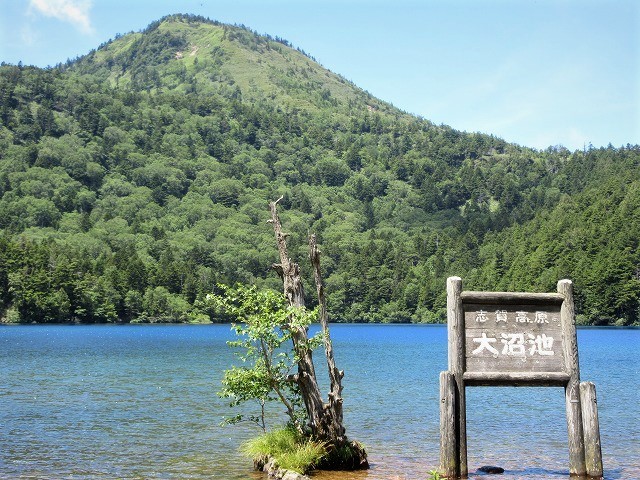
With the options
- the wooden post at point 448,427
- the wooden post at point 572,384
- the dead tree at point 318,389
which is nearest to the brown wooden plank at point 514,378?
the wooden post at point 572,384

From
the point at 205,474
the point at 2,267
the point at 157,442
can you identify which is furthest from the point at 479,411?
the point at 2,267

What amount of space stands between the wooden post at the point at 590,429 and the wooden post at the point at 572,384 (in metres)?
0.10

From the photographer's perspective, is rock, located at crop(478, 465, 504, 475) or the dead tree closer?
the dead tree

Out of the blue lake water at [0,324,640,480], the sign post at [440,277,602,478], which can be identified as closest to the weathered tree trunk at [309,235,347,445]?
the blue lake water at [0,324,640,480]

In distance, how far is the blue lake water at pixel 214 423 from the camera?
22594mm

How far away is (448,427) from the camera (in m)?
18.6

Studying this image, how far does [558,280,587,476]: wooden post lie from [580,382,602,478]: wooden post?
10cm

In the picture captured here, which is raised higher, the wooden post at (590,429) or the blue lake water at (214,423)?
the wooden post at (590,429)

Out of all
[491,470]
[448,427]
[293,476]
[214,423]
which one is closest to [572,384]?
[448,427]

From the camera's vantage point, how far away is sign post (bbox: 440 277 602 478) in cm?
1855

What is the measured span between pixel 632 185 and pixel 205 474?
170 meters

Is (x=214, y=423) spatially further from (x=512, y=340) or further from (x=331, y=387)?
(x=512, y=340)

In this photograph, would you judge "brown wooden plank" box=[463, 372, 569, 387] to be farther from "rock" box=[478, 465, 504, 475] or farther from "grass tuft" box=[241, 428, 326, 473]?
"grass tuft" box=[241, 428, 326, 473]

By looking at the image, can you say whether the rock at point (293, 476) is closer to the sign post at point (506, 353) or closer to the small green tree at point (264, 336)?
the small green tree at point (264, 336)
